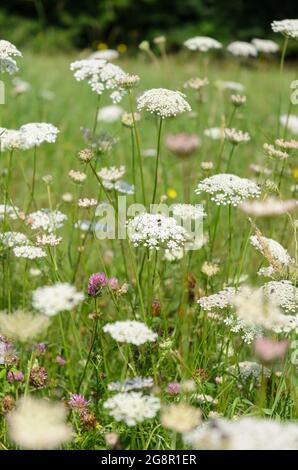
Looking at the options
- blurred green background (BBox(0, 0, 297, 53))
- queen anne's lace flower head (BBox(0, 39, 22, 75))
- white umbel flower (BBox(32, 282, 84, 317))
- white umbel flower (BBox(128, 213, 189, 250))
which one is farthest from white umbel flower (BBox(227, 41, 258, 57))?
blurred green background (BBox(0, 0, 297, 53))

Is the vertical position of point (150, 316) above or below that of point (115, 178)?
below

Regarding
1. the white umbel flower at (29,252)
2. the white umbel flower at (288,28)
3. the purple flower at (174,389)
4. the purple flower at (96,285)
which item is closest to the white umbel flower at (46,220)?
the white umbel flower at (29,252)

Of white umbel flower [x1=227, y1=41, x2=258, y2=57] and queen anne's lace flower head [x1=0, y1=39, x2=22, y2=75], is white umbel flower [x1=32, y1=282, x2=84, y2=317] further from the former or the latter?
white umbel flower [x1=227, y1=41, x2=258, y2=57]

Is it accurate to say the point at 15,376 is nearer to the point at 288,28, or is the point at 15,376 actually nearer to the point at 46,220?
the point at 46,220

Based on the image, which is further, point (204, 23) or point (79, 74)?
point (204, 23)

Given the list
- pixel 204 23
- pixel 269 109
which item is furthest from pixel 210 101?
pixel 204 23

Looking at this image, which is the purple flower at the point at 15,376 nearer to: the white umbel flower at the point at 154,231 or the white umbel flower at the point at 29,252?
the white umbel flower at the point at 29,252

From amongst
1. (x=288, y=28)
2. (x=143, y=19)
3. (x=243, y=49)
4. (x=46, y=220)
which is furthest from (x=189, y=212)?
(x=143, y=19)

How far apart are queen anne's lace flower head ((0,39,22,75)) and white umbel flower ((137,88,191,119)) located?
315 millimetres

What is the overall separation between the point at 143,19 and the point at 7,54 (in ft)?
39.6

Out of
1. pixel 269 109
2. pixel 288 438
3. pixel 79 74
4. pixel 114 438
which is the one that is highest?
pixel 79 74

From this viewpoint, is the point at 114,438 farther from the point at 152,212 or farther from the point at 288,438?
the point at 152,212

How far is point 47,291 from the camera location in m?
0.99
